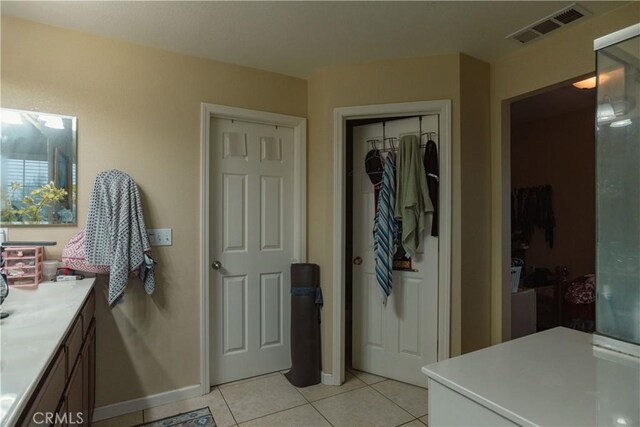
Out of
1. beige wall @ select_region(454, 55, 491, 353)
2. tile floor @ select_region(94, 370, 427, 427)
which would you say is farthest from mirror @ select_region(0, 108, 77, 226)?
beige wall @ select_region(454, 55, 491, 353)

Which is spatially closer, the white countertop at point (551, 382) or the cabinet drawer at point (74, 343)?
the white countertop at point (551, 382)

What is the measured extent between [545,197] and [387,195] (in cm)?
265

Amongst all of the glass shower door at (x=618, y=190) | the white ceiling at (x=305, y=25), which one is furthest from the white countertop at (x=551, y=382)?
the white ceiling at (x=305, y=25)

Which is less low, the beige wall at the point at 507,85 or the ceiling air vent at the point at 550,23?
the ceiling air vent at the point at 550,23

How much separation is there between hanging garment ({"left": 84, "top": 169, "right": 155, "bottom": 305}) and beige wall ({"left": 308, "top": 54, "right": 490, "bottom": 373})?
126cm

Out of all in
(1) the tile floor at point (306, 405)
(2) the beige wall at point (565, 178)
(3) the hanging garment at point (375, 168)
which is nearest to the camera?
(1) the tile floor at point (306, 405)

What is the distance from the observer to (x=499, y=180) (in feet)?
8.02

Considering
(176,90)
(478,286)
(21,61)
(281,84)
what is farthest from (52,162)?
(478,286)

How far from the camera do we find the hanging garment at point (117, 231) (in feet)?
6.48

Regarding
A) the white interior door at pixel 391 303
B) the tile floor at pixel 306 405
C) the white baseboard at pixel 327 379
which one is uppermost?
the white interior door at pixel 391 303

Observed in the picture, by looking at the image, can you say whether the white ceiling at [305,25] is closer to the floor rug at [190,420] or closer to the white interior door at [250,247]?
the white interior door at [250,247]

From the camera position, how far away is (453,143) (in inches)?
93.4

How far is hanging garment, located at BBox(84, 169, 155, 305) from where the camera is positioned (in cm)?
197

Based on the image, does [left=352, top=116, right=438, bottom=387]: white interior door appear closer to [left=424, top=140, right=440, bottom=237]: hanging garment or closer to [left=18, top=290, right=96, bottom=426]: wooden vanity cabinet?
[left=424, top=140, right=440, bottom=237]: hanging garment
